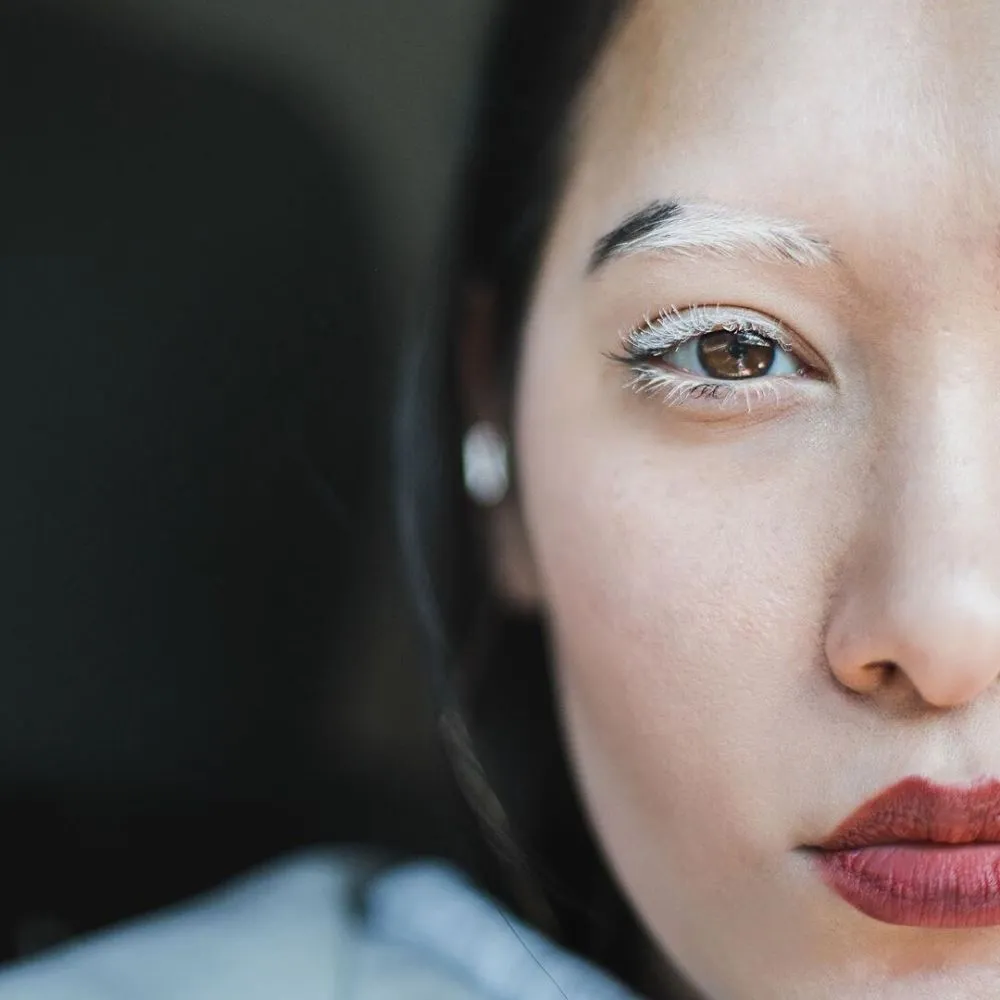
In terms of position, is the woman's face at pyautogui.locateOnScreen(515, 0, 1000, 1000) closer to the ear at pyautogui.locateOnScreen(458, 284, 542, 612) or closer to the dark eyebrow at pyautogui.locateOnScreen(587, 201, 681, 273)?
the dark eyebrow at pyautogui.locateOnScreen(587, 201, 681, 273)

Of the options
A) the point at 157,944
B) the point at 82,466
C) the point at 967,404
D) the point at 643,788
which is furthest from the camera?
the point at 82,466

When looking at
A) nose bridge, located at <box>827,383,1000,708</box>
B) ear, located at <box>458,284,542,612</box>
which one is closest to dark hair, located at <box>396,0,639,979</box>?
ear, located at <box>458,284,542,612</box>

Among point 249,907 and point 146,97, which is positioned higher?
point 146,97

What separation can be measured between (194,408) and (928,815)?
69 cm

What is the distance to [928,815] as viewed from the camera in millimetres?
670

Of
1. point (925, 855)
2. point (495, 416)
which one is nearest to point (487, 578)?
point (495, 416)

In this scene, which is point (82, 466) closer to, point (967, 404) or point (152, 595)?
point (152, 595)

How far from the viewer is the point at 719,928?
77cm

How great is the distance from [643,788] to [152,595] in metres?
0.50

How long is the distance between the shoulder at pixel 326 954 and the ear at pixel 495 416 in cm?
23

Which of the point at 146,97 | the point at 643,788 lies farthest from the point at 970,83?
the point at 146,97

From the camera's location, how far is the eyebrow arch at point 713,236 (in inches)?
28.0

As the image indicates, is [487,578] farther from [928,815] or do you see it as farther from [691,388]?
[928,815]

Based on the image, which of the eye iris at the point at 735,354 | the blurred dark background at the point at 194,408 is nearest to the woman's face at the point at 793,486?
the eye iris at the point at 735,354
